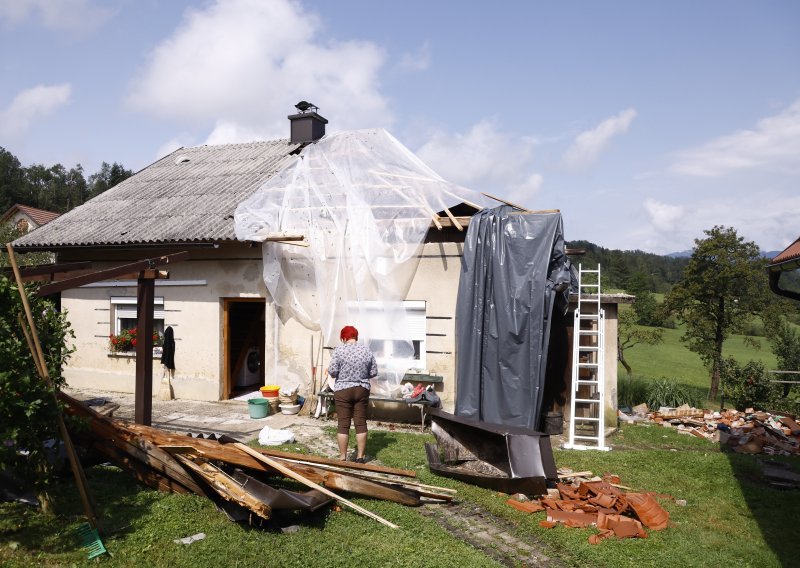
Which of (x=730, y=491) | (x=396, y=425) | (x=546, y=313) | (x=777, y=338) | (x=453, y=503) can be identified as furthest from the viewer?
(x=777, y=338)

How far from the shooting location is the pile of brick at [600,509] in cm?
502

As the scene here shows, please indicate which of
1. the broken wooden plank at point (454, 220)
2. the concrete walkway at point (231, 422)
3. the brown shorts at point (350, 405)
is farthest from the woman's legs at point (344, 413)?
the broken wooden plank at point (454, 220)

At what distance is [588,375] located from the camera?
9469 millimetres

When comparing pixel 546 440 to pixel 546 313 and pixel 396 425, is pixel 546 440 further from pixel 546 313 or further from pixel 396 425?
pixel 396 425

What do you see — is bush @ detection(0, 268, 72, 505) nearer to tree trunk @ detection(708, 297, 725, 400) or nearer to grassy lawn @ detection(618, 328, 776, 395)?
tree trunk @ detection(708, 297, 725, 400)

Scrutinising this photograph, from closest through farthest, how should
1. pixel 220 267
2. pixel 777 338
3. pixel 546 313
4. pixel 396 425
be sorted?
1. pixel 546 313
2. pixel 396 425
3. pixel 220 267
4. pixel 777 338

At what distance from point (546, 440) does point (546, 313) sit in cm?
271

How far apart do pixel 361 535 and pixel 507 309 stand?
4560mm

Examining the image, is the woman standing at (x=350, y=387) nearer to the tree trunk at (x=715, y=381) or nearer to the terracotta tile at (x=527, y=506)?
the terracotta tile at (x=527, y=506)

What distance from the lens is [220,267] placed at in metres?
10.9

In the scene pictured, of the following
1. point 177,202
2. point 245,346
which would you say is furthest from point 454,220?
point 177,202

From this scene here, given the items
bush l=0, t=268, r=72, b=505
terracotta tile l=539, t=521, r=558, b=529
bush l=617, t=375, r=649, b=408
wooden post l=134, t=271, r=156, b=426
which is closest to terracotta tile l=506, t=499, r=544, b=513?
terracotta tile l=539, t=521, r=558, b=529

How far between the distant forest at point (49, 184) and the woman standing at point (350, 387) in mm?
52557

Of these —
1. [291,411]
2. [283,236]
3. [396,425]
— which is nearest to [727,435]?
[396,425]
